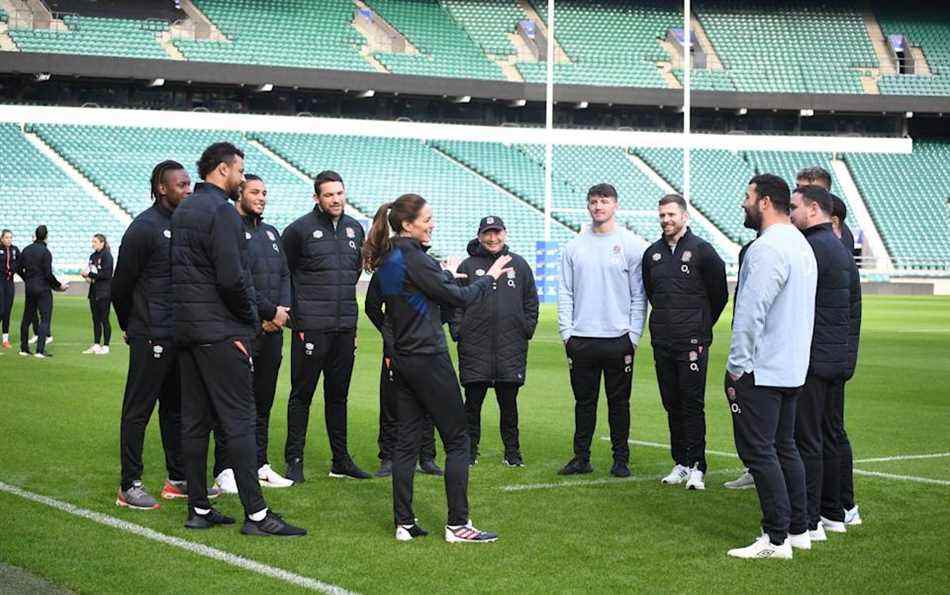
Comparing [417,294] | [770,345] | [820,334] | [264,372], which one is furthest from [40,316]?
[770,345]

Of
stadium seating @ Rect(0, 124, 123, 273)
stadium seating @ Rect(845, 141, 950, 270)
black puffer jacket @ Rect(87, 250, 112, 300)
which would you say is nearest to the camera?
black puffer jacket @ Rect(87, 250, 112, 300)

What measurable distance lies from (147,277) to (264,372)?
1419 millimetres

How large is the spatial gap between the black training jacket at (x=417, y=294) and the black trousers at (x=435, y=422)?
3.7 inches

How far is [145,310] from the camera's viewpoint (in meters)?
9.20

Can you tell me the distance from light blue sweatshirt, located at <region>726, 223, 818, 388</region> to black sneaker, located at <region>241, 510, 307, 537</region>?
2760 mm

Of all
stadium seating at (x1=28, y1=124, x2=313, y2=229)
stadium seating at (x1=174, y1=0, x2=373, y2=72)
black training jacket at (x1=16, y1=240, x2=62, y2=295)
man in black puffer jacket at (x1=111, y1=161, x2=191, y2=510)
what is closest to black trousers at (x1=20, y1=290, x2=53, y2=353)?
black training jacket at (x1=16, y1=240, x2=62, y2=295)

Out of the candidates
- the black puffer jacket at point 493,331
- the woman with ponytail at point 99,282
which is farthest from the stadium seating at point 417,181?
the black puffer jacket at point 493,331

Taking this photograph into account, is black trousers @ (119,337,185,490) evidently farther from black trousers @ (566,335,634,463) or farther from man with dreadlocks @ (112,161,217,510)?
black trousers @ (566,335,634,463)

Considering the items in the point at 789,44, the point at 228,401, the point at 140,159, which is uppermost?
the point at 789,44

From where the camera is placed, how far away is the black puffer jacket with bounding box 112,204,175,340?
9094mm

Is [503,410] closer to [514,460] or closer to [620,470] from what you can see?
[514,460]

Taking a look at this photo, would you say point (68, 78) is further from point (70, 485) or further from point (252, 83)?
point (70, 485)

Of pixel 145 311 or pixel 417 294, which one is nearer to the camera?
pixel 417 294

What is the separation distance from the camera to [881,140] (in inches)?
2456
